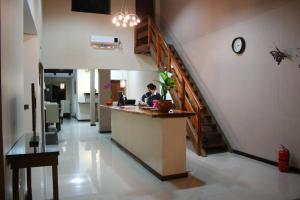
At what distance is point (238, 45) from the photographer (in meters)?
5.55

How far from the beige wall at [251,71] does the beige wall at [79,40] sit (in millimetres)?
2318

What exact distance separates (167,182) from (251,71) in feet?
9.62

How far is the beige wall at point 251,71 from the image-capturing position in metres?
4.45

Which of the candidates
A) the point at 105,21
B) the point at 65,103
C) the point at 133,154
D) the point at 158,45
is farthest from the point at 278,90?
the point at 65,103

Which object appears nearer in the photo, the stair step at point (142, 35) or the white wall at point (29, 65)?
the white wall at point (29, 65)

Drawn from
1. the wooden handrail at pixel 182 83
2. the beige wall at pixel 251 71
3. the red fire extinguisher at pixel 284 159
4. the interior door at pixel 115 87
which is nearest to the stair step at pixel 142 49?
the wooden handrail at pixel 182 83

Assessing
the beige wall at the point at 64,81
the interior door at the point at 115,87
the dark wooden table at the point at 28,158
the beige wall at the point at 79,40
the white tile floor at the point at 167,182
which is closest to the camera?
the dark wooden table at the point at 28,158

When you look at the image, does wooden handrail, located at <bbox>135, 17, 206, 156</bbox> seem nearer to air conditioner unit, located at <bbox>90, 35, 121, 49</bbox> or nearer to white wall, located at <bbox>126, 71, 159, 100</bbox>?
air conditioner unit, located at <bbox>90, 35, 121, 49</bbox>

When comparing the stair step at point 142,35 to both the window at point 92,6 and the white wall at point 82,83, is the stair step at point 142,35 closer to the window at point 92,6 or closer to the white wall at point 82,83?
the window at point 92,6

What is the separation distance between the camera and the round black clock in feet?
17.8

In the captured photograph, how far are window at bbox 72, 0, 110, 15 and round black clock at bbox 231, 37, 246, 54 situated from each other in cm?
463

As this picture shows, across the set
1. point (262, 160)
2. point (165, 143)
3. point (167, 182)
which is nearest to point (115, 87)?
point (262, 160)

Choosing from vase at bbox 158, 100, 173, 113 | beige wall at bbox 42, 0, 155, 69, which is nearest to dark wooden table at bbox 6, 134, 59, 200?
vase at bbox 158, 100, 173, 113

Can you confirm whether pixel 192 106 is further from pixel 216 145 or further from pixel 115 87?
pixel 115 87
